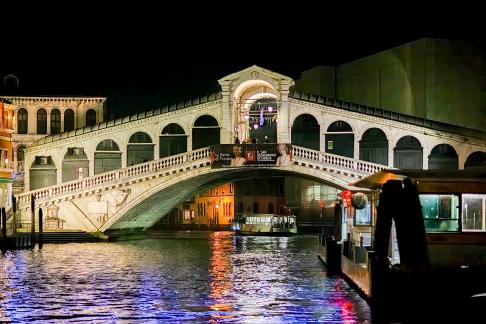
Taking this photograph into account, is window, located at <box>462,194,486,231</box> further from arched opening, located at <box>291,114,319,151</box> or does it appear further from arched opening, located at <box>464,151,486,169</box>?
arched opening, located at <box>291,114,319,151</box>

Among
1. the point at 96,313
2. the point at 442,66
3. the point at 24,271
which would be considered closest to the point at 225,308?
the point at 96,313

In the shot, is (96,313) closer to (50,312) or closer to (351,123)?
(50,312)

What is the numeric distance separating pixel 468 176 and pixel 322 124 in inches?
932

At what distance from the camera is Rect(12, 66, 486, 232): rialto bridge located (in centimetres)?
4172

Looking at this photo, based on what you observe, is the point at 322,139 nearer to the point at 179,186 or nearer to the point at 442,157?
the point at 442,157

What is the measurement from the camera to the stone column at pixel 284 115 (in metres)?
43.3

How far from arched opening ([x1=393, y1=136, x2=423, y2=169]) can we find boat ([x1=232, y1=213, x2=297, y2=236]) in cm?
927

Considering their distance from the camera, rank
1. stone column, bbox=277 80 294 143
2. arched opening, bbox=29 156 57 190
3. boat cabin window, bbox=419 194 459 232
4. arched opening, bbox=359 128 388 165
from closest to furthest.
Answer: boat cabin window, bbox=419 194 459 232, stone column, bbox=277 80 294 143, arched opening, bbox=359 128 388 165, arched opening, bbox=29 156 57 190

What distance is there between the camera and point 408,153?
4344 cm

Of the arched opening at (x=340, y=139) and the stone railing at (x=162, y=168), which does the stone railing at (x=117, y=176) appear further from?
the arched opening at (x=340, y=139)

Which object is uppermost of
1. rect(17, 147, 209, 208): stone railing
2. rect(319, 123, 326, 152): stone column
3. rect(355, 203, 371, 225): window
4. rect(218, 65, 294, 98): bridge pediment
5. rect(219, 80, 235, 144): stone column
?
rect(218, 65, 294, 98): bridge pediment

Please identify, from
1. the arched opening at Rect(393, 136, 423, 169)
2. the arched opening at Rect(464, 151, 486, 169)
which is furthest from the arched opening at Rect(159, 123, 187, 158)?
the arched opening at Rect(464, 151, 486, 169)

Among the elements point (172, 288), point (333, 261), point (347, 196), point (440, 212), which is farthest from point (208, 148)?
point (440, 212)

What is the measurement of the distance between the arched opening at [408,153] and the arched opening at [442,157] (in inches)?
20.4
